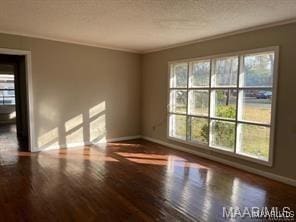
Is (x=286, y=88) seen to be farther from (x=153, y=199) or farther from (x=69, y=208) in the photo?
(x=69, y=208)

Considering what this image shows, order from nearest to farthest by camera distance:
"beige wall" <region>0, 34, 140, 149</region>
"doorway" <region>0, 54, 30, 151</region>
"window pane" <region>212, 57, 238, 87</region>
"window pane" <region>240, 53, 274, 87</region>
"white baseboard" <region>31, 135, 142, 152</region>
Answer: "window pane" <region>240, 53, 274, 87</region>
"window pane" <region>212, 57, 238, 87</region>
"beige wall" <region>0, 34, 140, 149</region>
"white baseboard" <region>31, 135, 142, 152</region>
"doorway" <region>0, 54, 30, 151</region>

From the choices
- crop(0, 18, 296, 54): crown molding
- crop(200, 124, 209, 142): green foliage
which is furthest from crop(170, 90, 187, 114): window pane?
crop(0, 18, 296, 54): crown molding

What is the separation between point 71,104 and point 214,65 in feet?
11.0

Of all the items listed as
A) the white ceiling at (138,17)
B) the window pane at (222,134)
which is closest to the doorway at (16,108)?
the white ceiling at (138,17)

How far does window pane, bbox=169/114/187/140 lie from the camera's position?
222 inches

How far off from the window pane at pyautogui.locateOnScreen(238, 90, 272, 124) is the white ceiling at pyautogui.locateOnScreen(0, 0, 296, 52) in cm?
113

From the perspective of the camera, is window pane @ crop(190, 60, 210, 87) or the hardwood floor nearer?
the hardwood floor

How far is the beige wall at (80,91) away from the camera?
5211 millimetres

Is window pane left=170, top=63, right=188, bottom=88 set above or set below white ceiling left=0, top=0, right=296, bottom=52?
below

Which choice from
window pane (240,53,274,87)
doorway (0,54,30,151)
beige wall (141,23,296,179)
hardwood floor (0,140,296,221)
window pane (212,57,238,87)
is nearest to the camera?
hardwood floor (0,140,296,221)

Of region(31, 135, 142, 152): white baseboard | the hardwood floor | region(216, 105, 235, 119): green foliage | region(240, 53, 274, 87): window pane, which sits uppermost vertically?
region(240, 53, 274, 87): window pane

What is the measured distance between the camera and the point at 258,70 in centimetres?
406

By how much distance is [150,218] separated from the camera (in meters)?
2.62

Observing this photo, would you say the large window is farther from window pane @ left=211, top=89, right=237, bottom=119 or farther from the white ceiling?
the white ceiling
